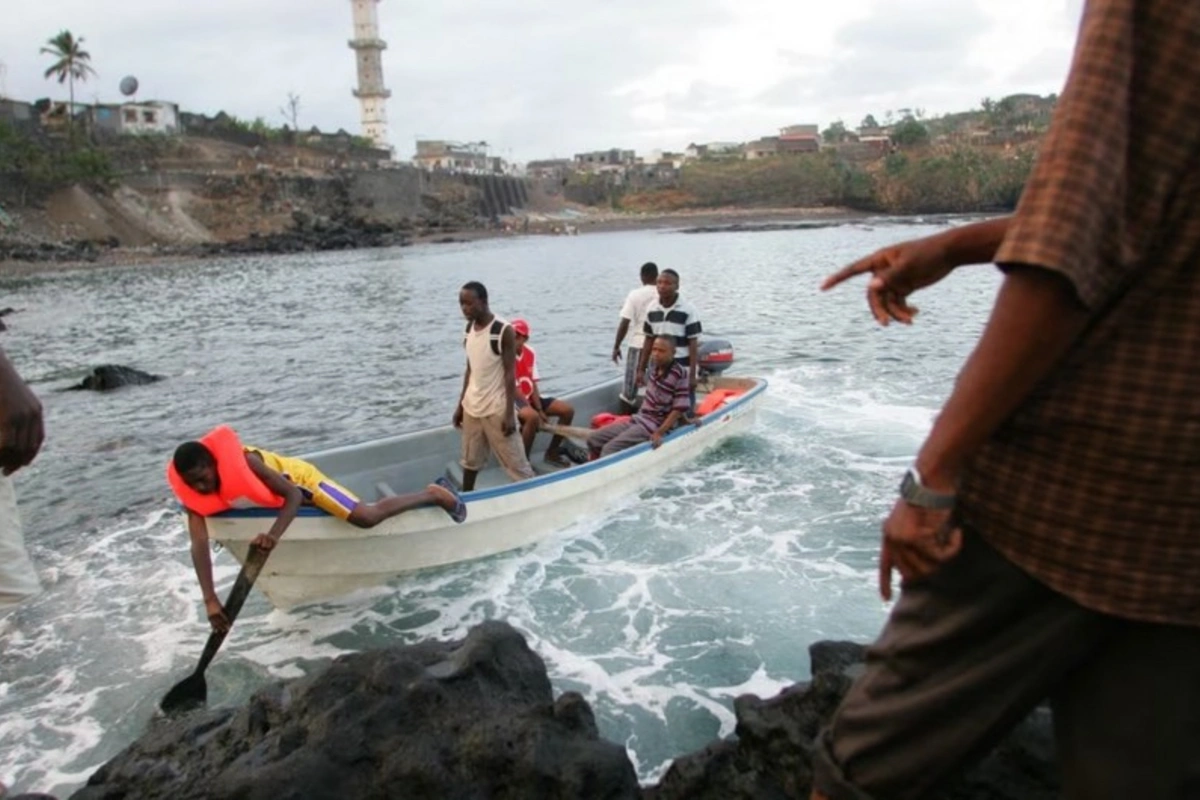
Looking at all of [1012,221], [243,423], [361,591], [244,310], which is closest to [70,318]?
[244,310]

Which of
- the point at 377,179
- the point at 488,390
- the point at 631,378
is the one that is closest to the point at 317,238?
the point at 377,179

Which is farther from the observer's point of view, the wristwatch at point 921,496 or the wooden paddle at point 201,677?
the wooden paddle at point 201,677

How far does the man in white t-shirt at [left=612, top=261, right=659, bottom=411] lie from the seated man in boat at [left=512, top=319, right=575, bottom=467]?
3.25 feet

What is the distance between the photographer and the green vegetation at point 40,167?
5716 centimetres

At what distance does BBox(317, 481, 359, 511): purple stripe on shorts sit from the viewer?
664cm

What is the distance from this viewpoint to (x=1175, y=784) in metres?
1.54

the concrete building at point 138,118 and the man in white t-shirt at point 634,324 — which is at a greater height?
the concrete building at point 138,118

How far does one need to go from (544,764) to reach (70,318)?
107 feet

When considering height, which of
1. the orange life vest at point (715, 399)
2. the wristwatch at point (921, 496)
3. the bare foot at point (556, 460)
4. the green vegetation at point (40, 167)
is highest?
the green vegetation at point (40, 167)

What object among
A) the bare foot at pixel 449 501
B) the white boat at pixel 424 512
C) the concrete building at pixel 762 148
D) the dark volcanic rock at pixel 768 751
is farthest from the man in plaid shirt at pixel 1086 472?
the concrete building at pixel 762 148

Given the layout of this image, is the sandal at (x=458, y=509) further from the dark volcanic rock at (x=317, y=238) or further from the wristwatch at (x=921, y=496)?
the dark volcanic rock at (x=317, y=238)

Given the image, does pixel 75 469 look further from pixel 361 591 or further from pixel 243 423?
pixel 361 591

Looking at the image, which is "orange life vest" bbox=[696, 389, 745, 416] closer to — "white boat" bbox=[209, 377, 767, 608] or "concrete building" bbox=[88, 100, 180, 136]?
"white boat" bbox=[209, 377, 767, 608]

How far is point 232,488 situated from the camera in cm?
596
